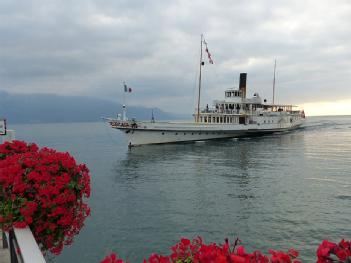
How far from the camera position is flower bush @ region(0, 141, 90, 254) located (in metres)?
4.82

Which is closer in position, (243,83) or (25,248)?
(25,248)

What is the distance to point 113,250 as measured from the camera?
15.1 m

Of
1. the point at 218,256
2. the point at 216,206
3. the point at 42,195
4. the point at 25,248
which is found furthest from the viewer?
the point at 216,206

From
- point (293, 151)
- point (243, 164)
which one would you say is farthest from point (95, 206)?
point (293, 151)

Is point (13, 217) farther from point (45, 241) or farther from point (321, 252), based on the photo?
point (321, 252)

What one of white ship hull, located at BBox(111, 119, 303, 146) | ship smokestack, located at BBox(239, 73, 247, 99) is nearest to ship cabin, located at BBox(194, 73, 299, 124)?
ship smokestack, located at BBox(239, 73, 247, 99)

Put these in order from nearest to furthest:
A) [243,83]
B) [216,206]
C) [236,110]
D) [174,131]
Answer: [216,206] → [174,131] → [236,110] → [243,83]

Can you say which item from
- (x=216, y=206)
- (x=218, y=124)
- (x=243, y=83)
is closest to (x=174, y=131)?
(x=218, y=124)

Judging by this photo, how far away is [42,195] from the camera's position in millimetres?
5121

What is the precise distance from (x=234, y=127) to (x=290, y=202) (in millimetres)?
45505

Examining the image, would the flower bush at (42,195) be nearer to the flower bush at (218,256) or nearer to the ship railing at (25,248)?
the ship railing at (25,248)

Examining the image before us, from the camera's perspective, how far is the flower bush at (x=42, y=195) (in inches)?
190

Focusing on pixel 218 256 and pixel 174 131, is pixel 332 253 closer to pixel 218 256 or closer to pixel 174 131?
pixel 218 256

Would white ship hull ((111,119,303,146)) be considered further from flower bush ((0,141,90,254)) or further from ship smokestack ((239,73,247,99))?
flower bush ((0,141,90,254))
